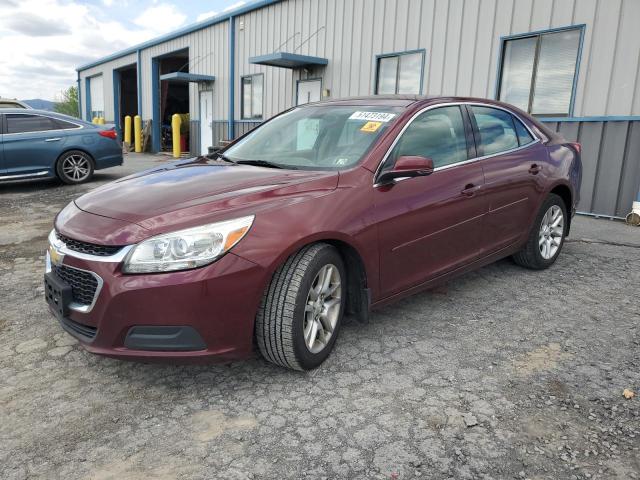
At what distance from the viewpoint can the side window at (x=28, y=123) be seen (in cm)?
906

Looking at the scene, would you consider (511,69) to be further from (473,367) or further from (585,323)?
(473,367)

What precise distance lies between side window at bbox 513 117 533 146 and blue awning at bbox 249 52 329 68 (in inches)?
312

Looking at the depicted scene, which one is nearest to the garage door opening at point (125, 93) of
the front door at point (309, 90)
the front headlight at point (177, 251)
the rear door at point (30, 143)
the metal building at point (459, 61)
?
the metal building at point (459, 61)

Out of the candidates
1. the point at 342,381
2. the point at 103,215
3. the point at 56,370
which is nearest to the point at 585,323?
the point at 342,381

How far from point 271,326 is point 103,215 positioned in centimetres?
103

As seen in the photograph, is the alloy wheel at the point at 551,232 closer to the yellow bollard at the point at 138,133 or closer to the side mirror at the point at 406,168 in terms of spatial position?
the side mirror at the point at 406,168

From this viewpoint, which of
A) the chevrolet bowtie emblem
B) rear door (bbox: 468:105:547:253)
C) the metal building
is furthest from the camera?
the metal building

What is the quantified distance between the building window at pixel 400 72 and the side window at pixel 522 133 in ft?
18.3

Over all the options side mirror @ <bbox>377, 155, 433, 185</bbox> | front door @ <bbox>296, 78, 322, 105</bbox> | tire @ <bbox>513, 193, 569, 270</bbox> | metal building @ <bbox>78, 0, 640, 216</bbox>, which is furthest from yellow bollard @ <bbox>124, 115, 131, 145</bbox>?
side mirror @ <bbox>377, 155, 433, 185</bbox>

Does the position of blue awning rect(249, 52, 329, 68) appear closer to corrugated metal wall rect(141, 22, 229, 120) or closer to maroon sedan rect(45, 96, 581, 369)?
corrugated metal wall rect(141, 22, 229, 120)

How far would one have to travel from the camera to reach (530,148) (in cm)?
441

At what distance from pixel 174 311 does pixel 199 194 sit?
2.18 feet

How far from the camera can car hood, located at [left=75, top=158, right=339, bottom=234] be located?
2.50 m

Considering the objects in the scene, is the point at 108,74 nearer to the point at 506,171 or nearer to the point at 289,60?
the point at 289,60
